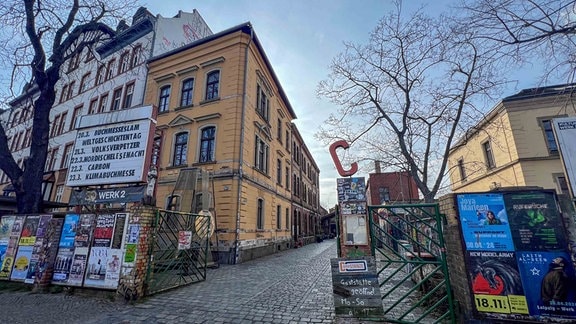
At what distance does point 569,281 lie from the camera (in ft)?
11.0

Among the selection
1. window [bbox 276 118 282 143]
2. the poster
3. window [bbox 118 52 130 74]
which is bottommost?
the poster

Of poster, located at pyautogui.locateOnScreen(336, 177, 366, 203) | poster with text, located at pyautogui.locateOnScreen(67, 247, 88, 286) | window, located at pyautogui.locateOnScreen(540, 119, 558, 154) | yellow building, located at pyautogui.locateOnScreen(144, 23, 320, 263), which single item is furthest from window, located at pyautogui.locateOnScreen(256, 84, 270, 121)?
window, located at pyautogui.locateOnScreen(540, 119, 558, 154)

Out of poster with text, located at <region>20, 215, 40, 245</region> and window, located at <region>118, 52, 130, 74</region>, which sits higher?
window, located at <region>118, 52, 130, 74</region>

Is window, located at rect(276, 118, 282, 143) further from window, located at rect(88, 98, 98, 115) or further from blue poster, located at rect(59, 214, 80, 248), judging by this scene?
window, located at rect(88, 98, 98, 115)

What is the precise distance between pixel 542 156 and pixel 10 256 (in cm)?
2571

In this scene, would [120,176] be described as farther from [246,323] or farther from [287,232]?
[287,232]

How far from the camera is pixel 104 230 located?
6.05 meters

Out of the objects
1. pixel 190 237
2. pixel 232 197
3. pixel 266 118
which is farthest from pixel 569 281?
pixel 266 118

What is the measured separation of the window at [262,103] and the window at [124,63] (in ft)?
35.5

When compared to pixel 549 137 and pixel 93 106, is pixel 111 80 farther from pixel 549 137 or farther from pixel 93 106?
pixel 549 137

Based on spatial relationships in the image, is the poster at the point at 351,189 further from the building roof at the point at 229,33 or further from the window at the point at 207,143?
the building roof at the point at 229,33

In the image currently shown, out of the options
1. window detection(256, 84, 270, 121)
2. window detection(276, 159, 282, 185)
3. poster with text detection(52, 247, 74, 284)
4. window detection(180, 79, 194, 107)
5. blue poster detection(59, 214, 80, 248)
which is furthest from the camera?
window detection(276, 159, 282, 185)

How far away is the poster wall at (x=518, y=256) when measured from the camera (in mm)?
3410

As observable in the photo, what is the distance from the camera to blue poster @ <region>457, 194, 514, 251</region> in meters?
3.69
